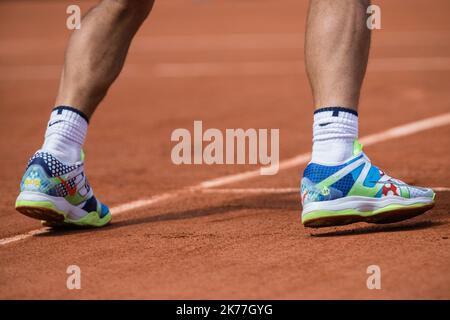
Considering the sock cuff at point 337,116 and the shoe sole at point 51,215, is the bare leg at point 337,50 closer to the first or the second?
the sock cuff at point 337,116

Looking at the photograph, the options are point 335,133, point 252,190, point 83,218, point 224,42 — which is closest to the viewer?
point 335,133

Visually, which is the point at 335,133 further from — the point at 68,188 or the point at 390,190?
the point at 68,188

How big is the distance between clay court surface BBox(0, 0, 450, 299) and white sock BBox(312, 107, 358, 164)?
295 millimetres

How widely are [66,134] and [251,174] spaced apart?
1528 millimetres

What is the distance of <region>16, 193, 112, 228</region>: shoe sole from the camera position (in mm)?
3729

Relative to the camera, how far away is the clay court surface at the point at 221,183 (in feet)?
10.1

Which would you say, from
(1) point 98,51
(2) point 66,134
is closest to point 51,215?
(2) point 66,134

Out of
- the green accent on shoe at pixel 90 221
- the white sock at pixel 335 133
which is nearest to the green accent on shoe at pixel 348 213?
the white sock at pixel 335 133

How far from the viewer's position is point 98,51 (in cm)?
407

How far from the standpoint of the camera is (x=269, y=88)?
8.36 metres

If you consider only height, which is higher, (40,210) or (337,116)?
(337,116)

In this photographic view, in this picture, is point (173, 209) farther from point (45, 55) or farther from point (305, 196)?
point (45, 55)

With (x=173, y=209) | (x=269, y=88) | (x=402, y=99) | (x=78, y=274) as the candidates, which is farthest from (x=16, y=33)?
(x=78, y=274)

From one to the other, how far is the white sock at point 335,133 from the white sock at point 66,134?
38.3 inches
